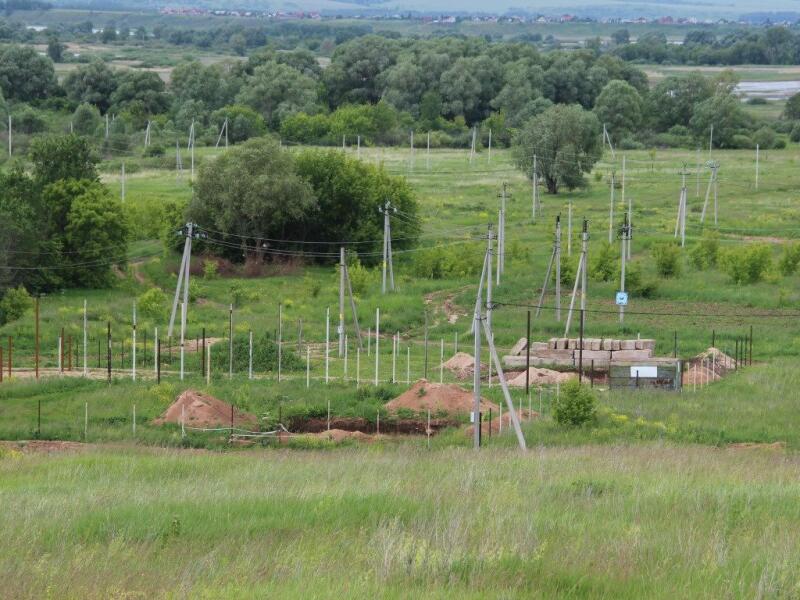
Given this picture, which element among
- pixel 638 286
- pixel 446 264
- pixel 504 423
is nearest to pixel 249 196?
pixel 446 264

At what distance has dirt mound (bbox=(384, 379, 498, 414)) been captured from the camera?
105 feet

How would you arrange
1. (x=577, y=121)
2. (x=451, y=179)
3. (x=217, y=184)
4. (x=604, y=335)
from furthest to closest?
(x=451, y=179), (x=577, y=121), (x=217, y=184), (x=604, y=335)

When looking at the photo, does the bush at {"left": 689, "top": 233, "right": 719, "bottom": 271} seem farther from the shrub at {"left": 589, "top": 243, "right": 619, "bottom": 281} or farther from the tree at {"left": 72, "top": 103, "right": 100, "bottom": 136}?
the tree at {"left": 72, "top": 103, "right": 100, "bottom": 136}

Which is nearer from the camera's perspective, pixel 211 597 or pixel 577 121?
pixel 211 597

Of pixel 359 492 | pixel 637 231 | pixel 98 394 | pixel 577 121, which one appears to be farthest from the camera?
pixel 577 121

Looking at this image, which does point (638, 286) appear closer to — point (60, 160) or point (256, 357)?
point (256, 357)

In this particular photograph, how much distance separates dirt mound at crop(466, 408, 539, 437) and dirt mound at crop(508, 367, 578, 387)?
4064mm

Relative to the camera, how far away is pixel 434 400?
105ft

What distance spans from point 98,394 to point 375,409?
5873 mm

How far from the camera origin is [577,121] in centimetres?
8000

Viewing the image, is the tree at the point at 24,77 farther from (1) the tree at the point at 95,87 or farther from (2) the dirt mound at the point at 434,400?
(2) the dirt mound at the point at 434,400

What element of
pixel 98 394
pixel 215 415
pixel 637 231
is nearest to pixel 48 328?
pixel 98 394

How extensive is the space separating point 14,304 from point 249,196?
45.3ft

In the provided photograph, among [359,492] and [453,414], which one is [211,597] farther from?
[453,414]
